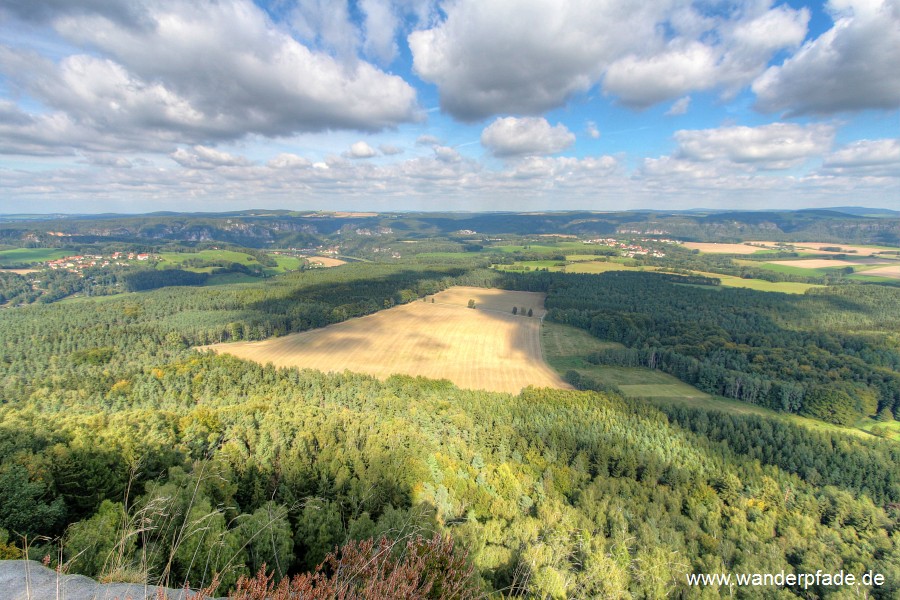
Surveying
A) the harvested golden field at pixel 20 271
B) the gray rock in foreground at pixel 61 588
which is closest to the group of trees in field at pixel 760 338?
the gray rock in foreground at pixel 61 588

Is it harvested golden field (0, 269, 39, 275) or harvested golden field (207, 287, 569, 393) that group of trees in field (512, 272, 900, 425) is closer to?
harvested golden field (207, 287, 569, 393)

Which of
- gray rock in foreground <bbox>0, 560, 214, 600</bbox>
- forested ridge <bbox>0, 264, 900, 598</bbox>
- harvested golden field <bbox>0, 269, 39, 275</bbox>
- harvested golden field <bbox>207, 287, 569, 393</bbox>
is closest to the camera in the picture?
gray rock in foreground <bbox>0, 560, 214, 600</bbox>

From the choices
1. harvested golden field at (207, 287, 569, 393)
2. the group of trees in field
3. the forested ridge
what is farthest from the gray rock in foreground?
the group of trees in field

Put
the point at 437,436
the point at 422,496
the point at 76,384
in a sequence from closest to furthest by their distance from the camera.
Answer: the point at 422,496
the point at 437,436
the point at 76,384

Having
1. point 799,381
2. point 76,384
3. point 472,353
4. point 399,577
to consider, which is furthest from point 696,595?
point 76,384

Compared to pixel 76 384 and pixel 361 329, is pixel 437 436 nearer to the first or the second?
pixel 76 384

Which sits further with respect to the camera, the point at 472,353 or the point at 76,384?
the point at 472,353

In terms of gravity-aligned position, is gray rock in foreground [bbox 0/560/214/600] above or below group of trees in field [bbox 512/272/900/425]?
above
